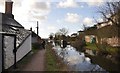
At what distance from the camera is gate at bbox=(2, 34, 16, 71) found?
51.0 ft

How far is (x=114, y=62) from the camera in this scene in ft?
107

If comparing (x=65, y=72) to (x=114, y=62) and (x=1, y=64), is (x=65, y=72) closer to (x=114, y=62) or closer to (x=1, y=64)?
(x=1, y=64)

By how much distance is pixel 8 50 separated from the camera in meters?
16.7

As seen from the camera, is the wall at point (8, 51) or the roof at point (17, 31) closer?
the wall at point (8, 51)

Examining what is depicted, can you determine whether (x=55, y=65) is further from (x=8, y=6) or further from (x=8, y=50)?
(x=8, y=6)

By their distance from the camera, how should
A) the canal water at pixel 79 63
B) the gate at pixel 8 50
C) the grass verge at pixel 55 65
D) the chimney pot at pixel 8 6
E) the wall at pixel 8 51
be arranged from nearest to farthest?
the gate at pixel 8 50
the wall at pixel 8 51
the grass verge at pixel 55 65
the canal water at pixel 79 63
the chimney pot at pixel 8 6

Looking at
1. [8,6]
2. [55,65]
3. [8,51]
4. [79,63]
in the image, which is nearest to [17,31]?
[55,65]

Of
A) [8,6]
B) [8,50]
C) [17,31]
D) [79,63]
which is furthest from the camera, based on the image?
[8,6]

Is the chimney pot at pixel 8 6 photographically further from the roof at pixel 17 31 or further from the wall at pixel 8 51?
the wall at pixel 8 51

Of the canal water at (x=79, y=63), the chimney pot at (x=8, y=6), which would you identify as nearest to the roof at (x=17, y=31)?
the canal water at (x=79, y=63)

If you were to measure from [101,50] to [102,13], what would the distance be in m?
6.45

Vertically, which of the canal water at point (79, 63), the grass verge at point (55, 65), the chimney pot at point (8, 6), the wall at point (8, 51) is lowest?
the canal water at point (79, 63)

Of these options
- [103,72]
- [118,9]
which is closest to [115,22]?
[118,9]

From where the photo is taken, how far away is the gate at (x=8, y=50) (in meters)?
15.5
